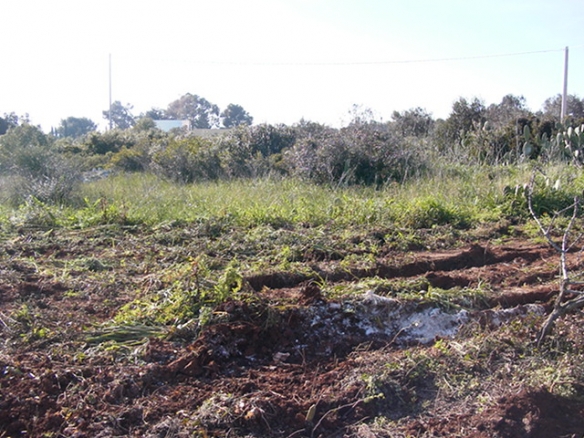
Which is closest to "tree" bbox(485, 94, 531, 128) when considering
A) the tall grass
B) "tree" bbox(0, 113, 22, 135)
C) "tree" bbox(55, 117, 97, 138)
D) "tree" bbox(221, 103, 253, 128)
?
the tall grass

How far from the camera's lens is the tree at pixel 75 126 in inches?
2509

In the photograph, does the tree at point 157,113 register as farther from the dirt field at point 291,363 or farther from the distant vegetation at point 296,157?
the dirt field at point 291,363

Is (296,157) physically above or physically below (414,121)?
below

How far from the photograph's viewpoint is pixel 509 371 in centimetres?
350

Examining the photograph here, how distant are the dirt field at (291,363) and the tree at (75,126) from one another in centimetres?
6350

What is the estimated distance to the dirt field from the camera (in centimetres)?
307

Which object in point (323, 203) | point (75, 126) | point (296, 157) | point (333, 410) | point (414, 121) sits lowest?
point (333, 410)

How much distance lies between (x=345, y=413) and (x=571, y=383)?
1.39 metres

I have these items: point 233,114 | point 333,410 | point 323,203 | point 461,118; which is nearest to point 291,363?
point 333,410

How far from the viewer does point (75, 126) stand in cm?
6694

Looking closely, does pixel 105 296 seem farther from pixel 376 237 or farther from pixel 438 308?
pixel 376 237

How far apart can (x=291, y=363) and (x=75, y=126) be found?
228 ft

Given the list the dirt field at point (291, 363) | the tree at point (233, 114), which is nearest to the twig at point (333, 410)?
the dirt field at point (291, 363)

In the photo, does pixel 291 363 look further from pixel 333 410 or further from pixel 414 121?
pixel 414 121
